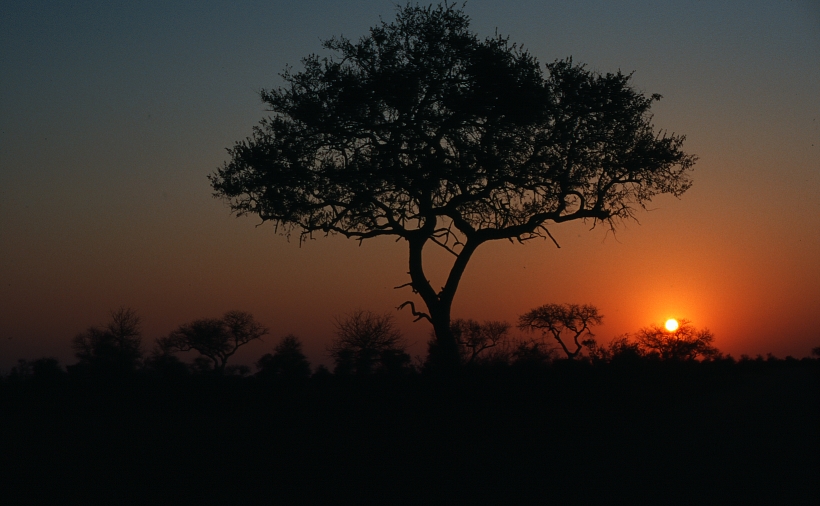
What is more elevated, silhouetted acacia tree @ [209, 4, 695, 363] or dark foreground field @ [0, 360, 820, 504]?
silhouetted acacia tree @ [209, 4, 695, 363]

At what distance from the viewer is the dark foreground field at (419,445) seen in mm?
6891

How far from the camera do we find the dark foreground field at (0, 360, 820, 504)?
271 inches

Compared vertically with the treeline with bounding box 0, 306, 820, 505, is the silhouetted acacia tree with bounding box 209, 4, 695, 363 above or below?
above

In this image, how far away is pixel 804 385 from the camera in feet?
59.6

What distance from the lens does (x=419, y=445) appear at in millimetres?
9336

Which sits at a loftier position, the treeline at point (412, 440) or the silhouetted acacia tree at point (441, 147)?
the silhouetted acacia tree at point (441, 147)

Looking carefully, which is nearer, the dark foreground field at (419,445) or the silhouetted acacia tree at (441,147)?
the dark foreground field at (419,445)

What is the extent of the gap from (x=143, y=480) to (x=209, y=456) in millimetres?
1220

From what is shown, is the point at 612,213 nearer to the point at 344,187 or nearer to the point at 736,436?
the point at 344,187

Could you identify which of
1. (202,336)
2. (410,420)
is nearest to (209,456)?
(410,420)

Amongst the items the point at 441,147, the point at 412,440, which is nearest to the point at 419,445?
the point at 412,440

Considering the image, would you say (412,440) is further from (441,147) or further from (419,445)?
(441,147)

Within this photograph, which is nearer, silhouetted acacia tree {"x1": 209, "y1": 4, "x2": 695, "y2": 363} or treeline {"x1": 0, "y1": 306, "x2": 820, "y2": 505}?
treeline {"x1": 0, "y1": 306, "x2": 820, "y2": 505}

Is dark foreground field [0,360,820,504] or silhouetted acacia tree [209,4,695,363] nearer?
dark foreground field [0,360,820,504]
